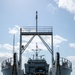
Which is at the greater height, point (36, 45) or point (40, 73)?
point (36, 45)

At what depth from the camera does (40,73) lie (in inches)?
1291

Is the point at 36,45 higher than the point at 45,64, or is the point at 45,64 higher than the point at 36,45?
the point at 36,45

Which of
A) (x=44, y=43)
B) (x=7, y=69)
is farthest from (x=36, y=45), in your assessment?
(x=7, y=69)

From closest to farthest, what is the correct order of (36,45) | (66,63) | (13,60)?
1. (13,60)
2. (66,63)
3. (36,45)

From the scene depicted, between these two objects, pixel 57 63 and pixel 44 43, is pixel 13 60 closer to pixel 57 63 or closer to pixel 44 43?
pixel 57 63

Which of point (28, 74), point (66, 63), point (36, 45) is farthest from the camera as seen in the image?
point (36, 45)

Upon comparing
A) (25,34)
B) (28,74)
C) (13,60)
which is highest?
(25,34)

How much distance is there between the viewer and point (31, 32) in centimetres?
3759

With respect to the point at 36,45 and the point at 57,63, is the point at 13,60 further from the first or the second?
the point at 36,45

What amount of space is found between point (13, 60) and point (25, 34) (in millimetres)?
9103

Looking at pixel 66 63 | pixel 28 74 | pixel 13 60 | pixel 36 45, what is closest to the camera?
pixel 13 60

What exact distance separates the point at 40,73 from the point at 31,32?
6937 mm

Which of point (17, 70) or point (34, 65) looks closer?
point (17, 70)

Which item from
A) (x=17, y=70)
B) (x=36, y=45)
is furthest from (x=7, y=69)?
(x=36, y=45)
